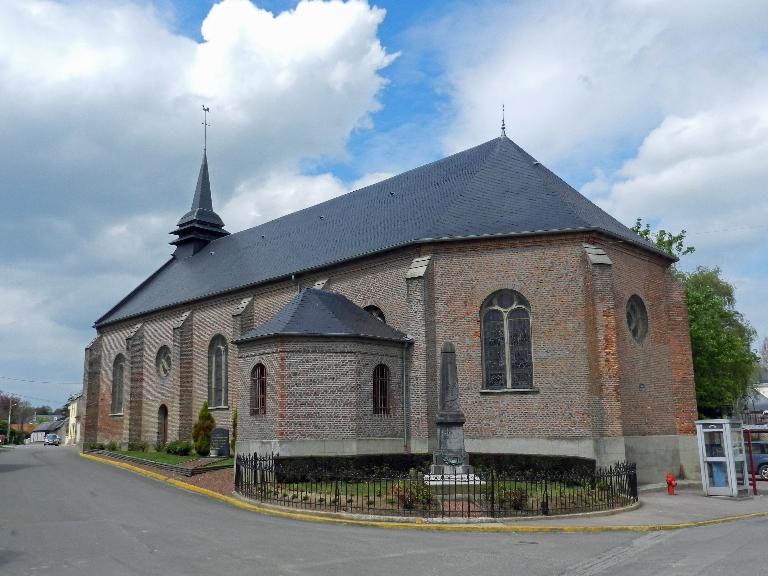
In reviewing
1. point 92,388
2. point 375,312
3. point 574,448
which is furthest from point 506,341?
point 92,388

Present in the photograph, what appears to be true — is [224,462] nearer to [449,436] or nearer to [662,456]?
[449,436]

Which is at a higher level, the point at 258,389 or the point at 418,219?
the point at 418,219

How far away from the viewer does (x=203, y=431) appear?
27953mm

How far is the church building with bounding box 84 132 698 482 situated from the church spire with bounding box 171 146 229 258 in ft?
55.8

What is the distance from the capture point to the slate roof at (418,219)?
2173 cm

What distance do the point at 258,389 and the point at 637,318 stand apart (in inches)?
495

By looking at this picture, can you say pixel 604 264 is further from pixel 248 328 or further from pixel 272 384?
pixel 248 328

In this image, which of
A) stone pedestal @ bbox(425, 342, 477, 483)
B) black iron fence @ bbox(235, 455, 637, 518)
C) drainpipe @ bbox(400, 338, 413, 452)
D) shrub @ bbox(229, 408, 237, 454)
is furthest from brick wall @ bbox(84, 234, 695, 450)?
shrub @ bbox(229, 408, 237, 454)

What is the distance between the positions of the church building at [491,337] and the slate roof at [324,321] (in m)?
0.06

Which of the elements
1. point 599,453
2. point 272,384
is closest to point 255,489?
point 272,384

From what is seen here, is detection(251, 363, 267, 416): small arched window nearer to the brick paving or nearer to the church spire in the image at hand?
the brick paving

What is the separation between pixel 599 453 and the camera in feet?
62.5

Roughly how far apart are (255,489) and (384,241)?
10.4m

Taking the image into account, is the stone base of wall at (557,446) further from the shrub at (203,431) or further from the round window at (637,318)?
the shrub at (203,431)
